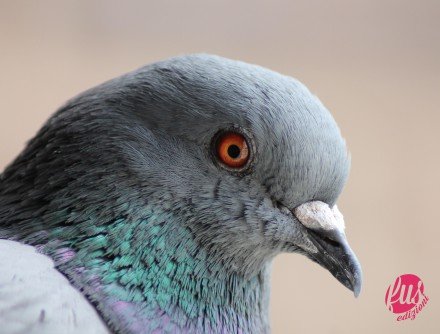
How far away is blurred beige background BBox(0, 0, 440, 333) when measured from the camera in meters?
3.40

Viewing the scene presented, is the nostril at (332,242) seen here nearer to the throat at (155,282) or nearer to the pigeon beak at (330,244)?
the pigeon beak at (330,244)

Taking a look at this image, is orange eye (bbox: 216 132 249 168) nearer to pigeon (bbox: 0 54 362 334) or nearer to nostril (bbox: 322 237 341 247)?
pigeon (bbox: 0 54 362 334)

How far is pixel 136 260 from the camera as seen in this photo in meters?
1.44

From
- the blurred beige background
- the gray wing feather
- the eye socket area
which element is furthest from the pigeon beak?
the blurred beige background

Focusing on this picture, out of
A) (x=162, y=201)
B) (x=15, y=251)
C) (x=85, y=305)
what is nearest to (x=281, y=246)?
(x=162, y=201)

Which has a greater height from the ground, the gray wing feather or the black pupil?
the black pupil

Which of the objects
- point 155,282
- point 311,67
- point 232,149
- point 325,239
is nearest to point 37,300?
point 155,282

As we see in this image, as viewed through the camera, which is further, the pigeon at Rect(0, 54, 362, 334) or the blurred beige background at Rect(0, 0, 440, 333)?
the blurred beige background at Rect(0, 0, 440, 333)

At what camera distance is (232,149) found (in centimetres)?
147

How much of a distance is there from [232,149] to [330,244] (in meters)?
0.31

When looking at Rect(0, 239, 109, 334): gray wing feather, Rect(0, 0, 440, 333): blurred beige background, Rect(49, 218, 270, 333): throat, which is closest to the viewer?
Rect(0, 239, 109, 334): gray wing feather

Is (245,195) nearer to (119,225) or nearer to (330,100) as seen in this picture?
(119,225)

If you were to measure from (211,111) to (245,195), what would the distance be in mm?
205

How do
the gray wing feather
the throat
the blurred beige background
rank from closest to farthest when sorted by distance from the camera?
the gray wing feather < the throat < the blurred beige background
